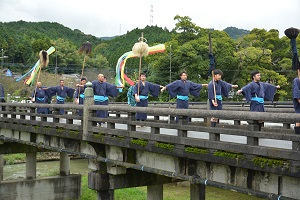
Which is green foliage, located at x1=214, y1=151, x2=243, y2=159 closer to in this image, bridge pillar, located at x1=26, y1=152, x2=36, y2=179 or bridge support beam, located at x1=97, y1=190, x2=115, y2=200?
bridge support beam, located at x1=97, y1=190, x2=115, y2=200

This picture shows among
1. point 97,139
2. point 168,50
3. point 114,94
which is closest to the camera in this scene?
point 97,139

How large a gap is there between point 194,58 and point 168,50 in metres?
3.65

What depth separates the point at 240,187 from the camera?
307 inches

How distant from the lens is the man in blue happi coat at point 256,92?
1030 centimetres

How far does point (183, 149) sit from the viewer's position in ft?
29.0

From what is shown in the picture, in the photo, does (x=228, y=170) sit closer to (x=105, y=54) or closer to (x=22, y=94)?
(x=22, y=94)

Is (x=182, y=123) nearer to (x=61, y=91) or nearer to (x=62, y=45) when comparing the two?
(x=61, y=91)

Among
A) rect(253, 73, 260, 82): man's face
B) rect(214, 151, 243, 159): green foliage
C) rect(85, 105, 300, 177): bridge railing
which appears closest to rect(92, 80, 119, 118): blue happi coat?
rect(85, 105, 300, 177): bridge railing

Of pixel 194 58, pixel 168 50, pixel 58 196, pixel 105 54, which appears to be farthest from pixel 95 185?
pixel 105 54

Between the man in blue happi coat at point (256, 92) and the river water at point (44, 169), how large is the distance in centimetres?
2100

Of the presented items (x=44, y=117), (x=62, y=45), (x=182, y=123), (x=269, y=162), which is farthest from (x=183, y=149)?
(x=62, y=45)

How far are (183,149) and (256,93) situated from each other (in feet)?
8.75

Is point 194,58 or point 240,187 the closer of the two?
point 240,187

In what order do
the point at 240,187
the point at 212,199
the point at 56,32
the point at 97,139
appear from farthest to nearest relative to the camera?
the point at 56,32 → the point at 212,199 → the point at 97,139 → the point at 240,187
